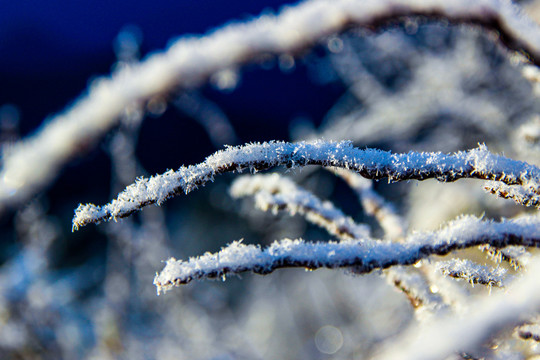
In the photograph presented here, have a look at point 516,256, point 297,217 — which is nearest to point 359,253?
point 516,256

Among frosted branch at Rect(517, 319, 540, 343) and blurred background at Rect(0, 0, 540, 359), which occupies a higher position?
blurred background at Rect(0, 0, 540, 359)

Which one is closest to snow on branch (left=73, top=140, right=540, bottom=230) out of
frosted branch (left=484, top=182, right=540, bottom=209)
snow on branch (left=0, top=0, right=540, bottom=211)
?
frosted branch (left=484, top=182, right=540, bottom=209)

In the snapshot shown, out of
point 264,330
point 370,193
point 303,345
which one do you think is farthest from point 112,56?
point 370,193

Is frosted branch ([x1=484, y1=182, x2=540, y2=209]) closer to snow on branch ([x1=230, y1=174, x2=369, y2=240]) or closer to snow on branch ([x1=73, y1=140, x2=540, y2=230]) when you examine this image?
snow on branch ([x1=73, y1=140, x2=540, y2=230])

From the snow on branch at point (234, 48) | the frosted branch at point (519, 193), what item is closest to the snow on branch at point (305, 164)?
the frosted branch at point (519, 193)

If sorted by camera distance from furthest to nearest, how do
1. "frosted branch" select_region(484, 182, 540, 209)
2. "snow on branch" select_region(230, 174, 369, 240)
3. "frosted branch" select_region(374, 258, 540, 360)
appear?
"snow on branch" select_region(230, 174, 369, 240), "frosted branch" select_region(484, 182, 540, 209), "frosted branch" select_region(374, 258, 540, 360)

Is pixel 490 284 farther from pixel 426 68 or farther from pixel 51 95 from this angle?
pixel 51 95

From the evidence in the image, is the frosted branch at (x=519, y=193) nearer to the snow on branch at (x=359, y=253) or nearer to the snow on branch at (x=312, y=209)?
the snow on branch at (x=359, y=253)

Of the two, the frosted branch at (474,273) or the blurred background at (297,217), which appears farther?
the blurred background at (297,217)
